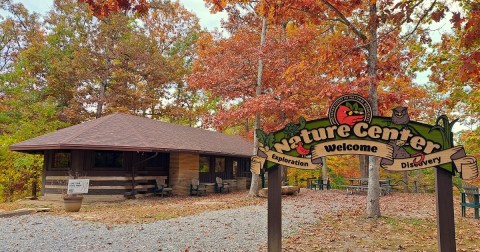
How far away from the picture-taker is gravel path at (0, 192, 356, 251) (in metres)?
6.82

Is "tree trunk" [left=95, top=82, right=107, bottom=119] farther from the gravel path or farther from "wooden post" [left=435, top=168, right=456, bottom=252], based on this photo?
"wooden post" [left=435, top=168, right=456, bottom=252]

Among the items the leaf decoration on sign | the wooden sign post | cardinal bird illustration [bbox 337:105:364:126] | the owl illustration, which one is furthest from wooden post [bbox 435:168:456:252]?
the leaf decoration on sign

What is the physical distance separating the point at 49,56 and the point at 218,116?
59.4ft

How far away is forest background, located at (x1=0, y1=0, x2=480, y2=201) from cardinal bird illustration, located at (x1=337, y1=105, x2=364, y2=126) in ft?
11.3

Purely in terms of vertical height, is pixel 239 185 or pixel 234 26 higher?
pixel 234 26

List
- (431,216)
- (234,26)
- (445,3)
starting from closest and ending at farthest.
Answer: (445,3)
(431,216)
(234,26)

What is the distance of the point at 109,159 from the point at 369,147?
13.2 metres

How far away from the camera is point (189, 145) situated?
1805cm

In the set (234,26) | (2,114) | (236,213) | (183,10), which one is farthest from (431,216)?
(183,10)

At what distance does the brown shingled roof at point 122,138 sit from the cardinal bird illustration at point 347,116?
1086 cm

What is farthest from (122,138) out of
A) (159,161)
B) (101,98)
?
(101,98)

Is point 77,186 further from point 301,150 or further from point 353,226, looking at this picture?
point 301,150

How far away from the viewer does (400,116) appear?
212 inches

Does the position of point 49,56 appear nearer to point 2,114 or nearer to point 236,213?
point 2,114
